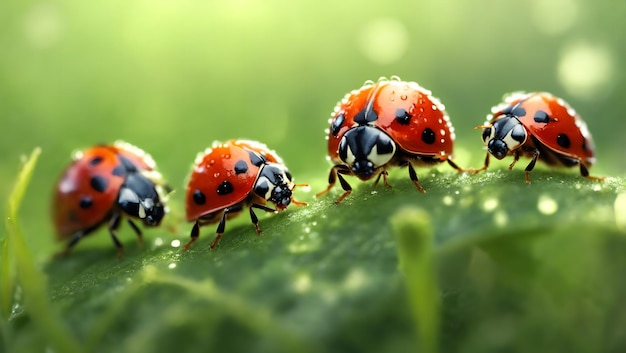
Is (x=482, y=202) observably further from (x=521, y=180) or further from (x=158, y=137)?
(x=158, y=137)

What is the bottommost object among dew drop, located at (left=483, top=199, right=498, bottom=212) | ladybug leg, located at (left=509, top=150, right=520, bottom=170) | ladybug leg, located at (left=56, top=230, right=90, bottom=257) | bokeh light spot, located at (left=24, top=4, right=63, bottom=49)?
ladybug leg, located at (left=56, top=230, right=90, bottom=257)

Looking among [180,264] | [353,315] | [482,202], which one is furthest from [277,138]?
[353,315]

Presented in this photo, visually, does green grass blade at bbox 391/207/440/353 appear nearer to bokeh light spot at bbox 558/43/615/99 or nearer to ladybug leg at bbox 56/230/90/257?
ladybug leg at bbox 56/230/90/257

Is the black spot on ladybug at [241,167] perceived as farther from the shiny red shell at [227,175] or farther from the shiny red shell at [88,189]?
the shiny red shell at [88,189]

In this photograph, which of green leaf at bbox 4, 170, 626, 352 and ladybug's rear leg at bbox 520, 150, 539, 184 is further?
ladybug's rear leg at bbox 520, 150, 539, 184

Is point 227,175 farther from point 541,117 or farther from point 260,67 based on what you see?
point 260,67

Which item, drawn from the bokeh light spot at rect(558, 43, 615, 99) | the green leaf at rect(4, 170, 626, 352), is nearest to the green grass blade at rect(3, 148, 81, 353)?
the green leaf at rect(4, 170, 626, 352)

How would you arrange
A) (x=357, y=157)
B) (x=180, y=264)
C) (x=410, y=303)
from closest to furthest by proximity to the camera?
(x=410, y=303) < (x=180, y=264) < (x=357, y=157)

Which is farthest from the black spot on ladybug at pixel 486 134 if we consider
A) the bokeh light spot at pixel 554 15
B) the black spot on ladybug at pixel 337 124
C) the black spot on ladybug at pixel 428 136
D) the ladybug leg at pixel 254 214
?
the bokeh light spot at pixel 554 15
